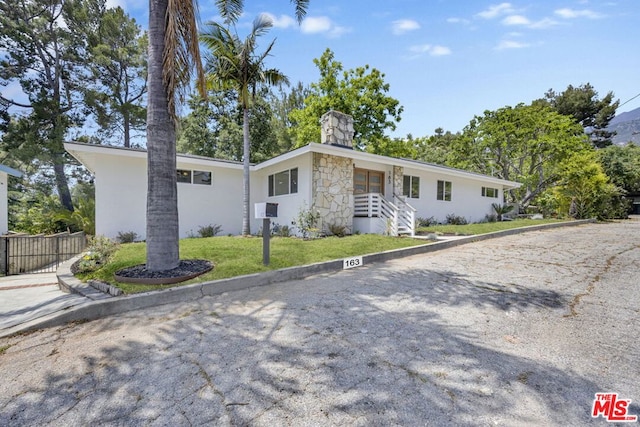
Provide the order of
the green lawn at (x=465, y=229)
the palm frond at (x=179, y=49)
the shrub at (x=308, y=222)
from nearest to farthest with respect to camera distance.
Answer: the palm frond at (x=179, y=49) → the shrub at (x=308, y=222) → the green lawn at (x=465, y=229)

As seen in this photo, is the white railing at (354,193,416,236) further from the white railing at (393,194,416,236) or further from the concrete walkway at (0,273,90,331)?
the concrete walkway at (0,273,90,331)

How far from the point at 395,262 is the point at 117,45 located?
2504 cm

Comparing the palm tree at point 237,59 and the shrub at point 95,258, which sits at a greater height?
the palm tree at point 237,59

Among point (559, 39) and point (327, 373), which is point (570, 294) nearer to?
point (327, 373)

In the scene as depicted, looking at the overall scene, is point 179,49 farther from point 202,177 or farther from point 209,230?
point 209,230

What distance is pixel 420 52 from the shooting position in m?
8.95

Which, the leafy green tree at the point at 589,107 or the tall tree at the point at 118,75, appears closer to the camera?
the tall tree at the point at 118,75

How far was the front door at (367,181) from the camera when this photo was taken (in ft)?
38.0

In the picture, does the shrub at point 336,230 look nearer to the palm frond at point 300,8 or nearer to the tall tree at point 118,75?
the palm frond at point 300,8

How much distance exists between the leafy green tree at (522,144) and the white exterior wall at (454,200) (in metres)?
4.39

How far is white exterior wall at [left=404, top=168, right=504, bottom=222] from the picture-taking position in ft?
45.4

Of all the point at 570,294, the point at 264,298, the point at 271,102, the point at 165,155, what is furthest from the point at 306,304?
the point at 271,102

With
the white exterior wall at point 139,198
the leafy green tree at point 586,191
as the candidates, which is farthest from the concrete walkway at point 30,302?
the leafy green tree at point 586,191

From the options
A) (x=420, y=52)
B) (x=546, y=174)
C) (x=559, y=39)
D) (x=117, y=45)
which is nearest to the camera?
(x=559, y=39)
